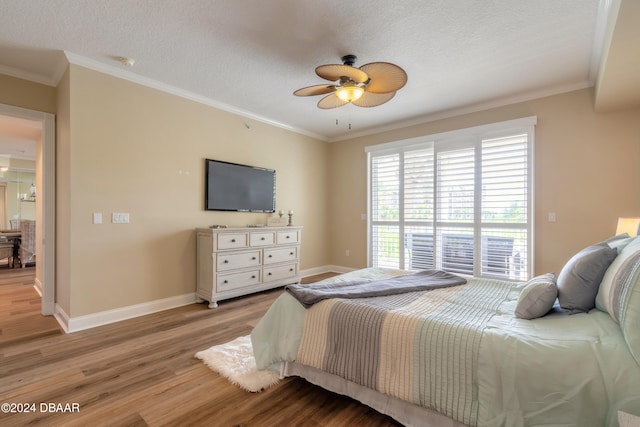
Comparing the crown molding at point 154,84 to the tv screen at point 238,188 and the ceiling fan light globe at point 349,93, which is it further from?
the ceiling fan light globe at point 349,93

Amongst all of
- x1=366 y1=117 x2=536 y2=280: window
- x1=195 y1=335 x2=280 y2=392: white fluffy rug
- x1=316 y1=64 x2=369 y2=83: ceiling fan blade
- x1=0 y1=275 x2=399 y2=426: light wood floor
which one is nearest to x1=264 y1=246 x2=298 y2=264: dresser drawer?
x1=0 y1=275 x2=399 y2=426: light wood floor

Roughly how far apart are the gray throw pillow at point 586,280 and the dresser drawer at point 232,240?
3290 mm

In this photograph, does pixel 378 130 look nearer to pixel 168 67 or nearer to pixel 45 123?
pixel 168 67

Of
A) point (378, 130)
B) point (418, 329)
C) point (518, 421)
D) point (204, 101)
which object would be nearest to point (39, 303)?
point (204, 101)

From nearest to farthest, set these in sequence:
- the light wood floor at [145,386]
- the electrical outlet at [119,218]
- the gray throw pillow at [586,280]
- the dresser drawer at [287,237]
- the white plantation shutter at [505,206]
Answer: the gray throw pillow at [586,280], the light wood floor at [145,386], the electrical outlet at [119,218], the white plantation shutter at [505,206], the dresser drawer at [287,237]

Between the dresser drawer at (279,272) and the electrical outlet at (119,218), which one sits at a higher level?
the electrical outlet at (119,218)

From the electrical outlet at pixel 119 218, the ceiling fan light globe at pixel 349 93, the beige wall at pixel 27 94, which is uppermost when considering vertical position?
the beige wall at pixel 27 94

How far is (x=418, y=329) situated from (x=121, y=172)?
3375 millimetres

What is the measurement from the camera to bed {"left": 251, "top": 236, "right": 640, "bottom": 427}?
1.16m

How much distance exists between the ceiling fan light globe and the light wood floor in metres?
2.34

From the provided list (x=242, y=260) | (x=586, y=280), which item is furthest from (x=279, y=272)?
(x=586, y=280)

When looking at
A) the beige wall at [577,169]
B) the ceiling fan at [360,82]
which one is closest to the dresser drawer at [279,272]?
the ceiling fan at [360,82]

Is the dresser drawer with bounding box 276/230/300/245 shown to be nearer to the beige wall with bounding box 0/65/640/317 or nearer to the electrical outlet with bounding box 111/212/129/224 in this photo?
the beige wall with bounding box 0/65/640/317

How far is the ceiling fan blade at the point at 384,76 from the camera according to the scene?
7.43 feet
